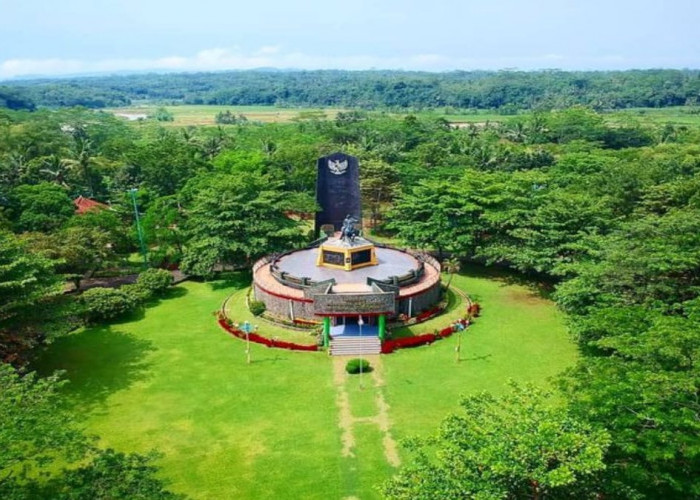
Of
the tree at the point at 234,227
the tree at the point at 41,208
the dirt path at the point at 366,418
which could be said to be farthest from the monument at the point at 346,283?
the tree at the point at 41,208

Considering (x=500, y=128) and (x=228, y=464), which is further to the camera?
(x=500, y=128)

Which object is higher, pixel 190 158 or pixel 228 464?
pixel 190 158

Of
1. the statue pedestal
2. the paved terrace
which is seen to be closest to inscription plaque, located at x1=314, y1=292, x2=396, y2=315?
the paved terrace

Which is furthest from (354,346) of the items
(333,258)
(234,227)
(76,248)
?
(76,248)

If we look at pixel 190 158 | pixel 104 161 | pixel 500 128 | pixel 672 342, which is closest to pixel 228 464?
pixel 672 342

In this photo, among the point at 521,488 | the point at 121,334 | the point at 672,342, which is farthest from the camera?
the point at 121,334

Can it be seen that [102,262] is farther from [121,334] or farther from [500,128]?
[500,128]

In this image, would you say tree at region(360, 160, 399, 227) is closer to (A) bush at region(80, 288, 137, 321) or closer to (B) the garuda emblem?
(B) the garuda emblem
